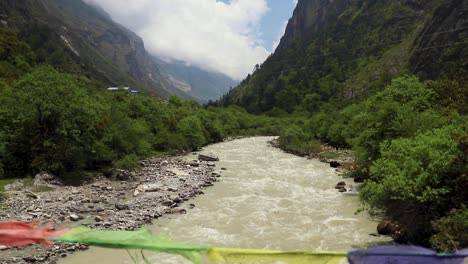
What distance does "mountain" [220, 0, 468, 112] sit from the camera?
7700 centimetres

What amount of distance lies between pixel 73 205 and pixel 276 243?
40.5 feet

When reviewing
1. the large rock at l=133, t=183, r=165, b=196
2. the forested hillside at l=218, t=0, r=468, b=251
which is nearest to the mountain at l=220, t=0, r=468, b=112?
the forested hillside at l=218, t=0, r=468, b=251

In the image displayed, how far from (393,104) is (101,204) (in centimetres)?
2076

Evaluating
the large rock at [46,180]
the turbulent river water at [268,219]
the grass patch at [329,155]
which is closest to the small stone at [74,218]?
the turbulent river water at [268,219]

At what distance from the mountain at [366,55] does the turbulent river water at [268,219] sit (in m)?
42.6

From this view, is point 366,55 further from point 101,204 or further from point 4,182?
point 4,182

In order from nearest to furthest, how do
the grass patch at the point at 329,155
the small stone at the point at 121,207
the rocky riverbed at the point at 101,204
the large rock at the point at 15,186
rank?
the rocky riverbed at the point at 101,204 < the small stone at the point at 121,207 < the large rock at the point at 15,186 < the grass patch at the point at 329,155

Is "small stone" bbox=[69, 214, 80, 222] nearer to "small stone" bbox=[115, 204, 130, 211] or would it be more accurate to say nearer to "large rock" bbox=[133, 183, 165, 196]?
"small stone" bbox=[115, 204, 130, 211]

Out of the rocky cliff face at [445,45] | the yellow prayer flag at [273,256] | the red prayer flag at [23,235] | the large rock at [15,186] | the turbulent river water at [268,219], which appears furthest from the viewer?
the rocky cliff face at [445,45]

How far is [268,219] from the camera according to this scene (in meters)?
23.0

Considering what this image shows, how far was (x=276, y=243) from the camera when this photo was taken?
62.7 ft

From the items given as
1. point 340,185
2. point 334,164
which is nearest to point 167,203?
point 340,185

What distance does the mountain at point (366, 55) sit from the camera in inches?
3031

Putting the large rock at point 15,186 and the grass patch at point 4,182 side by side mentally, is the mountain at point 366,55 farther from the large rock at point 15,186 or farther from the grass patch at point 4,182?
the grass patch at point 4,182
